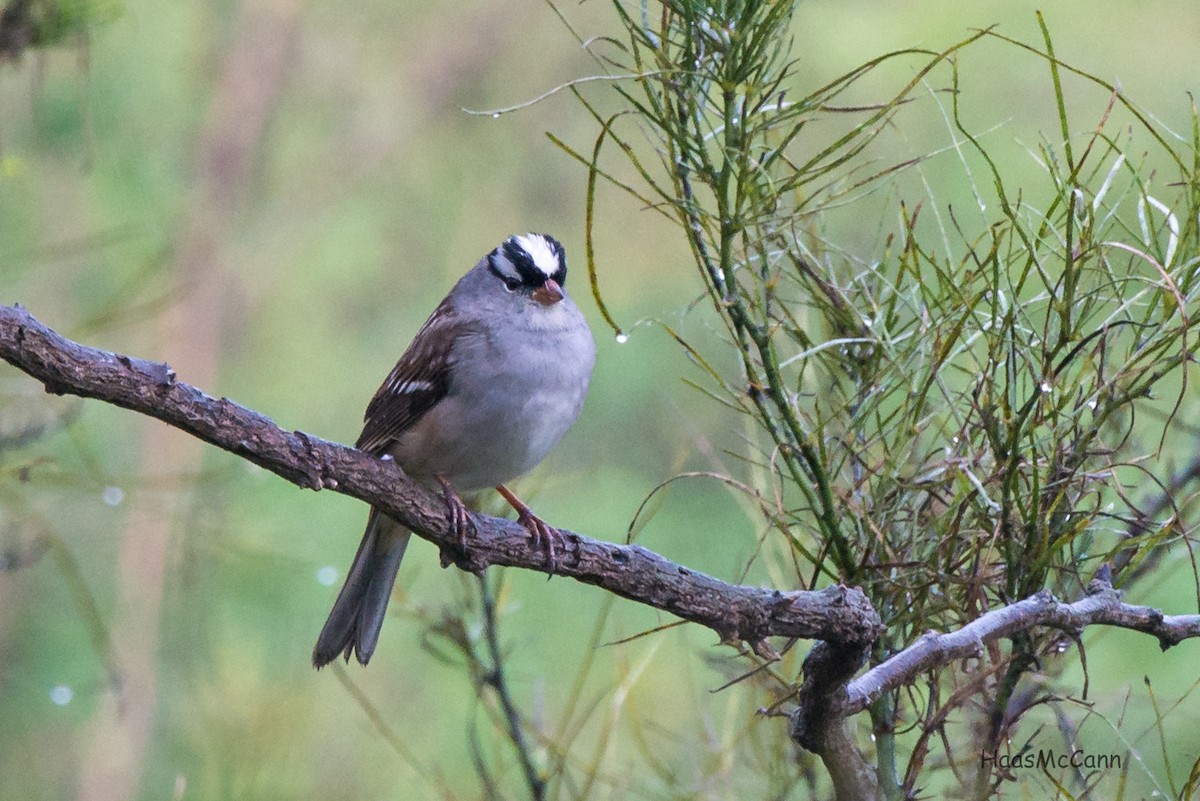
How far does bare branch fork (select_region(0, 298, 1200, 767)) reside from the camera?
1053 millimetres

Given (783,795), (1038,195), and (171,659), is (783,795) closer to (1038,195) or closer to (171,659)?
(1038,195)

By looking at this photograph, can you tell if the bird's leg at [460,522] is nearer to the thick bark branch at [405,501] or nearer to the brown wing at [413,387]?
the thick bark branch at [405,501]

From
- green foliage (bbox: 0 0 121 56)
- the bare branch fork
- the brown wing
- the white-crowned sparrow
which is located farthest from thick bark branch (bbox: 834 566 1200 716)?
green foliage (bbox: 0 0 121 56)

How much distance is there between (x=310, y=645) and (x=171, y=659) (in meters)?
0.80

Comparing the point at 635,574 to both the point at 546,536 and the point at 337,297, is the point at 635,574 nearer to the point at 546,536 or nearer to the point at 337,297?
the point at 546,536

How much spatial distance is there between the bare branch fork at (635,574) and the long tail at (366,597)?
0.61m

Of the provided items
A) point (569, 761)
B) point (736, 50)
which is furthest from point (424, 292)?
point (736, 50)

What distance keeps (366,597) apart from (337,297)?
11.9ft

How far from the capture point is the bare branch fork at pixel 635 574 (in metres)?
1.05

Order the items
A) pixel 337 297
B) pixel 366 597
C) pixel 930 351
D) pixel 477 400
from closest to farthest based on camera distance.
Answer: pixel 930 351 < pixel 477 400 < pixel 366 597 < pixel 337 297

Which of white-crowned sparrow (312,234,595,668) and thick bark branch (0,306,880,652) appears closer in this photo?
thick bark branch (0,306,880,652)

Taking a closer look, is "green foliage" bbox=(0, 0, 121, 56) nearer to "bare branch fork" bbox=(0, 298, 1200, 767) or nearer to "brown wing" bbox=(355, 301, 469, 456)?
"brown wing" bbox=(355, 301, 469, 456)

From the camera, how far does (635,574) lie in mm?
1321

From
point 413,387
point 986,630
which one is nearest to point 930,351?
point 986,630
